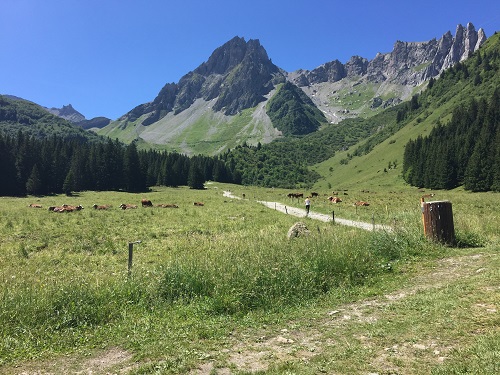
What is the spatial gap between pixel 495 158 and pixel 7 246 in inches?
3685

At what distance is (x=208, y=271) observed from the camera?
10391 mm

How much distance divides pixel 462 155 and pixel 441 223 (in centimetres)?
9612

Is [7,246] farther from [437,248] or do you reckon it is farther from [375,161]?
[375,161]

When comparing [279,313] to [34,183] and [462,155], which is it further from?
[34,183]

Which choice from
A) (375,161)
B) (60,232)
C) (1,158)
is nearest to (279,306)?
(60,232)

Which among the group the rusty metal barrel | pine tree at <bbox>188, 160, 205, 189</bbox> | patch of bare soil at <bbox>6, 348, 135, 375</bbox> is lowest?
patch of bare soil at <bbox>6, 348, 135, 375</bbox>

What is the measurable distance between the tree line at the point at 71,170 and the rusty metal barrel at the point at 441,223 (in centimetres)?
10075

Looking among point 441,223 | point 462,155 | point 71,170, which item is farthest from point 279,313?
point 71,170

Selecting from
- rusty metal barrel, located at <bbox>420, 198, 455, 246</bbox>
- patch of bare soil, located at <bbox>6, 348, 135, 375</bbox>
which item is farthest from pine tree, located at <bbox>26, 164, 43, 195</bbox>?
rusty metal barrel, located at <bbox>420, 198, 455, 246</bbox>

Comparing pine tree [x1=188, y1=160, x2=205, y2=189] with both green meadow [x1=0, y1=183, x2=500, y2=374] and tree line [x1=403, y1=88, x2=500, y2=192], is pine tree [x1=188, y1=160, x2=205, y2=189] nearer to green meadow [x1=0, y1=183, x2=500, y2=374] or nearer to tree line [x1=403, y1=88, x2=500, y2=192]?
tree line [x1=403, y1=88, x2=500, y2=192]

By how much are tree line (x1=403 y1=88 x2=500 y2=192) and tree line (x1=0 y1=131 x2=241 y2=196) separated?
261 ft

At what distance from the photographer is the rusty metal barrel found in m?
13.6

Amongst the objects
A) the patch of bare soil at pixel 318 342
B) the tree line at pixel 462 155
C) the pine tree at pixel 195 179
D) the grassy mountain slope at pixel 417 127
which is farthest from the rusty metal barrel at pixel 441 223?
the grassy mountain slope at pixel 417 127

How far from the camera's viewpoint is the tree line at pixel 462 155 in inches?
3135
